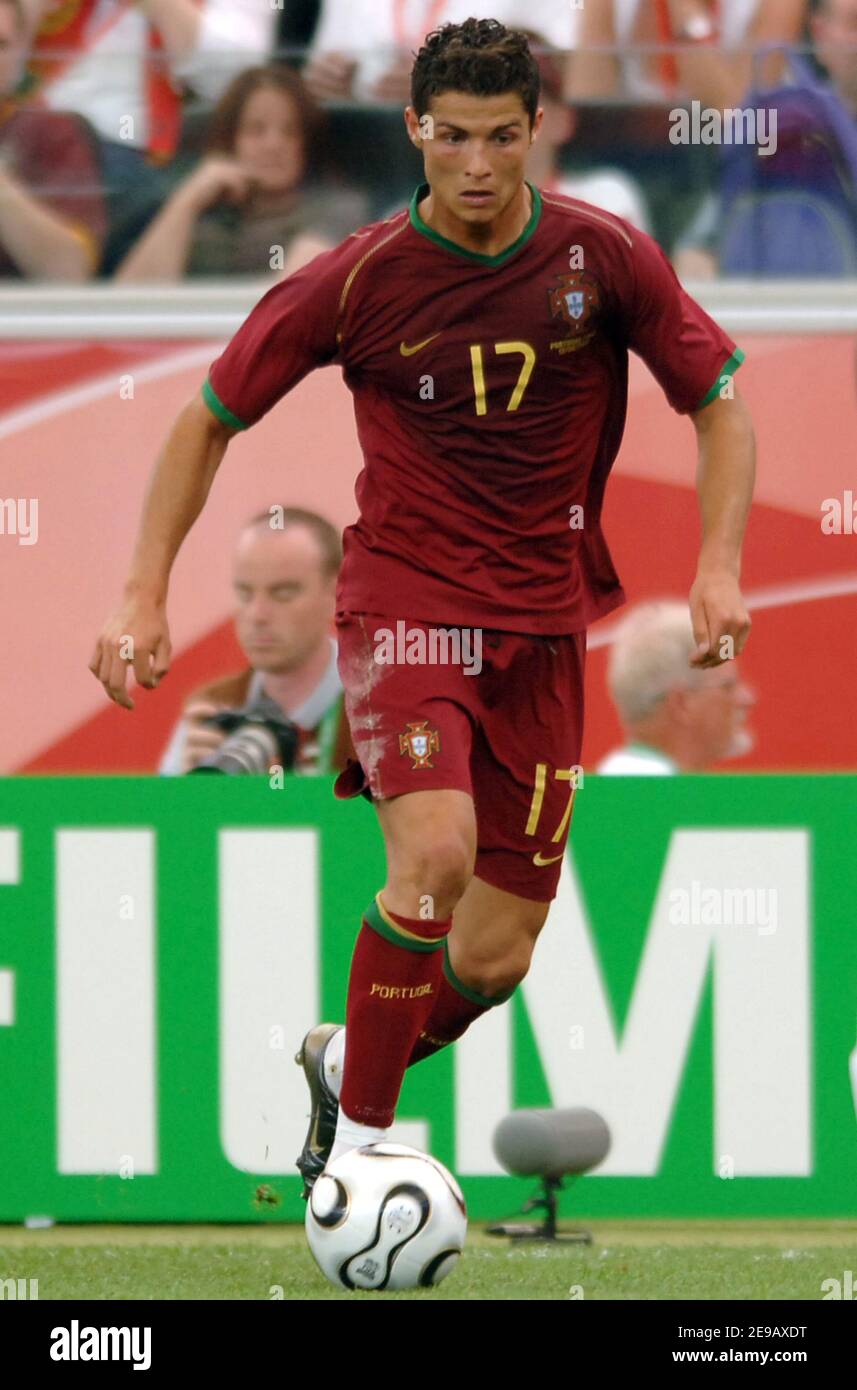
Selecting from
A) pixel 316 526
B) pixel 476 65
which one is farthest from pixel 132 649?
pixel 316 526

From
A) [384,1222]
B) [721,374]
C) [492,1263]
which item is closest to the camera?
[384,1222]

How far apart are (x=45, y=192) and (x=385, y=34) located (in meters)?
1.13

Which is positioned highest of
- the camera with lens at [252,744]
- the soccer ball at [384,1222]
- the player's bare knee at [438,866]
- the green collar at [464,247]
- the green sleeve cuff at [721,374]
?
the green collar at [464,247]

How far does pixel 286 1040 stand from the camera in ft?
18.7

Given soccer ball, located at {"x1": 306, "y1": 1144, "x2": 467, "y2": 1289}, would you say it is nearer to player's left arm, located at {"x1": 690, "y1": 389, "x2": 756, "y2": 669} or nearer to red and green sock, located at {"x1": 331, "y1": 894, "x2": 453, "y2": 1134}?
red and green sock, located at {"x1": 331, "y1": 894, "x2": 453, "y2": 1134}

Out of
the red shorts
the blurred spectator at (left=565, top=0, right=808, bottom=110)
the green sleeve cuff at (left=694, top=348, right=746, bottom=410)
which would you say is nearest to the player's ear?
the green sleeve cuff at (left=694, top=348, right=746, bottom=410)

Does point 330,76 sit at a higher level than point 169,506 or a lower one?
higher

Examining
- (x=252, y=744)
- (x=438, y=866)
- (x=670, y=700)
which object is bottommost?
(x=438, y=866)

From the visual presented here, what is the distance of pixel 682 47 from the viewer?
650cm

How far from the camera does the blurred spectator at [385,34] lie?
6.48 metres

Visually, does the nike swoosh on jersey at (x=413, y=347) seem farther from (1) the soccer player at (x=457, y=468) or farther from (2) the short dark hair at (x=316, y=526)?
(2) the short dark hair at (x=316, y=526)

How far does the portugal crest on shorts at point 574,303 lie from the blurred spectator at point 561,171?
237 cm

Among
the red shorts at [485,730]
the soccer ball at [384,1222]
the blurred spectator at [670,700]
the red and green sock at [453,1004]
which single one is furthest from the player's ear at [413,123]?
the blurred spectator at [670,700]

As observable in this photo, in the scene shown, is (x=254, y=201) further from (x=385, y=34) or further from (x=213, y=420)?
(x=213, y=420)
